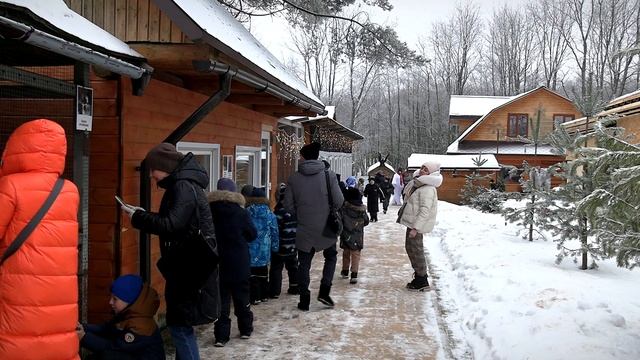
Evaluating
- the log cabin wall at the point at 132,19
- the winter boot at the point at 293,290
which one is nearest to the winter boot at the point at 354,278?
the winter boot at the point at 293,290

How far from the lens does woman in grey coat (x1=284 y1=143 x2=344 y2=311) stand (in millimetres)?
6285

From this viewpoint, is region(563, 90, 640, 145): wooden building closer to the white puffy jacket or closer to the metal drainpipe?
the white puffy jacket

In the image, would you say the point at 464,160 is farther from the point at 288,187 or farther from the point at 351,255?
the point at 288,187

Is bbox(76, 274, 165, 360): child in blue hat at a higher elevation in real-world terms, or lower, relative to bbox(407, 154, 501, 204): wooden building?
lower

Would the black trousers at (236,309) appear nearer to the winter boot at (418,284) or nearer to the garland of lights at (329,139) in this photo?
the winter boot at (418,284)

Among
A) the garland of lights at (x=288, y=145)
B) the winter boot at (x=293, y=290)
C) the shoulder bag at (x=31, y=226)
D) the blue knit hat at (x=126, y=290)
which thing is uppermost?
the garland of lights at (x=288, y=145)

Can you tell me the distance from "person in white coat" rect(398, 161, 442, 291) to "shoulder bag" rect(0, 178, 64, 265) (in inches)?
213

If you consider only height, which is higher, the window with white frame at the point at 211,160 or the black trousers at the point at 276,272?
the window with white frame at the point at 211,160

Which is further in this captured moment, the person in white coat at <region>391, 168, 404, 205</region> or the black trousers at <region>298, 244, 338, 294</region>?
the person in white coat at <region>391, 168, 404, 205</region>

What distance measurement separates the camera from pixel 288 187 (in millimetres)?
6422

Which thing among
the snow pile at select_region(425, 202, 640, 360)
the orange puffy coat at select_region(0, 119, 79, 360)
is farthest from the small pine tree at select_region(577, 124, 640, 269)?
the orange puffy coat at select_region(0, 119, 79, 360)

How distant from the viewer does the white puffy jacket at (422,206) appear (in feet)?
24.9

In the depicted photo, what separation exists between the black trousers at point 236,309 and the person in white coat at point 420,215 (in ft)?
9.81

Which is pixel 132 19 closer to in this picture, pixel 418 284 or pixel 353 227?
pixel 353 227
